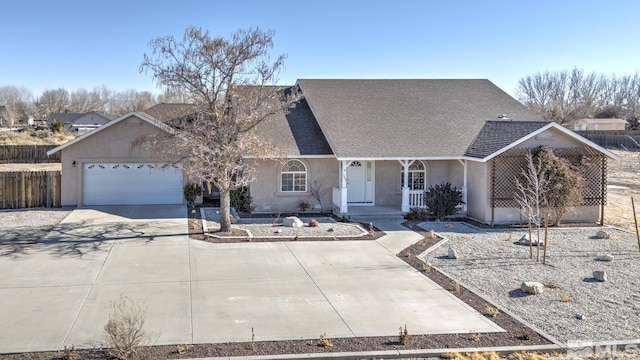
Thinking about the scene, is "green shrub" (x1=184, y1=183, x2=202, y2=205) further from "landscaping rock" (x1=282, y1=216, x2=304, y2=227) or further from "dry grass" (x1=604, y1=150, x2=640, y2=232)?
"dry grass" (x1=604, y1=150, x2=640, y2=232)

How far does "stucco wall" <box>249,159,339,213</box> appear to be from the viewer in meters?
21.6

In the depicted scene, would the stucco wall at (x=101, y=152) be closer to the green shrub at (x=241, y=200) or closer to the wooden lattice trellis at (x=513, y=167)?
the green shrub at (x=241, y=200)

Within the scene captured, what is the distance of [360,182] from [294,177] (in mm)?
2866

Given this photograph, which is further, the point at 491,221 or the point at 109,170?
the point at 109,170

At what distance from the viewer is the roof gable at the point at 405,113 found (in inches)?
840

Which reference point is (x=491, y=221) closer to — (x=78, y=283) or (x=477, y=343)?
(x=477, y=343)

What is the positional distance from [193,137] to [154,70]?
2.30 meters

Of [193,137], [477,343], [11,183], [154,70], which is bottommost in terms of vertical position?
[477,343]

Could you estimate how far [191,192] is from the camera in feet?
76.6

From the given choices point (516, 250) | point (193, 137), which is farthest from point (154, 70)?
point (516, 250)

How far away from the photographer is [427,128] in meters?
23.2

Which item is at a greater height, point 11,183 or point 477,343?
point 11,183

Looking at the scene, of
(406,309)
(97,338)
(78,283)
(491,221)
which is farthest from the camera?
(491,221)

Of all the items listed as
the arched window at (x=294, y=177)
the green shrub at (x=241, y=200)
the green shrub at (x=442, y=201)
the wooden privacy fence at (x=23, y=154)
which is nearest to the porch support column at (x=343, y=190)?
the arched window at (x=294, y=177)
